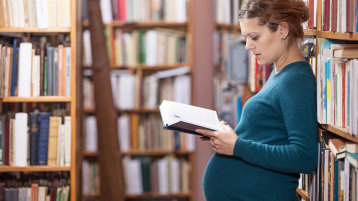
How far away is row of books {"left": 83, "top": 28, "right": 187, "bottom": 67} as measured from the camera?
3.98 metres

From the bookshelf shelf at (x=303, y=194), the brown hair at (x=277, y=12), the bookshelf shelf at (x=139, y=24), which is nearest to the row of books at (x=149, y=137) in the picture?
the bookshelf shelf at (x=139, y=24)

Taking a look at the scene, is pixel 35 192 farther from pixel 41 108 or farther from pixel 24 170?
pixel 41 108

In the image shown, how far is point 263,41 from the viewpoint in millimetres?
1529

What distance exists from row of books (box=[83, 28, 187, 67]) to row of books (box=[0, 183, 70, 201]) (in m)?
1.82

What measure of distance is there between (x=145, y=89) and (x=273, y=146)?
2612 mm

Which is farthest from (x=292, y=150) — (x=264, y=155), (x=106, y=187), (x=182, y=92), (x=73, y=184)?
(x=182, y=92)

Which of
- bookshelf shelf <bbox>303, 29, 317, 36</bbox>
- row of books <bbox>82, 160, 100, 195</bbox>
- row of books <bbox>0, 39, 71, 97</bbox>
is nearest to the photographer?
bookshelf shelf <bbox>303, 29, 317, 36</bbox>

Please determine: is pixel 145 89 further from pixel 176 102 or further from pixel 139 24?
pixel 176 102

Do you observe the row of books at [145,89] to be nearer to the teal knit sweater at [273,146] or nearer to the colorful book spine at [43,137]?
the colorful book spine at [43,137]

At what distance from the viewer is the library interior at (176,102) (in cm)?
146

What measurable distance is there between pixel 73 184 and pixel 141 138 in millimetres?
1741

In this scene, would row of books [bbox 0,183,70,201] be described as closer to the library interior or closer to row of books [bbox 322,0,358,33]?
the library interior

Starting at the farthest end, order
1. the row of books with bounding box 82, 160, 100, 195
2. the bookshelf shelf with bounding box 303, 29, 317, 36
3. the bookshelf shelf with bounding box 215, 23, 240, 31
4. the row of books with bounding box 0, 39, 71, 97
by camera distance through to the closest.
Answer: the bookshelf shelf with bounding box 215, 23, 240, 31 → the row of books with bounding box 82, 160, 100, 195 → the row of books with bounding box 0, 39, 71, 97 → the bookshelf shelf with bounding box 303, 29, 317, 36

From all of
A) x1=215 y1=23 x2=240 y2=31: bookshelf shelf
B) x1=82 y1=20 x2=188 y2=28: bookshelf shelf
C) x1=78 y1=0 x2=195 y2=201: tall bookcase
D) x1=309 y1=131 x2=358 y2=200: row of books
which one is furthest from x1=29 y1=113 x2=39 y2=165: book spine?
x1=215 y1=23 x2=240 y2=31: bookshelf shelf
